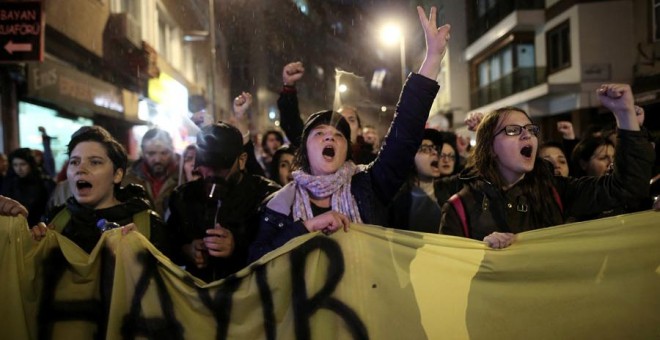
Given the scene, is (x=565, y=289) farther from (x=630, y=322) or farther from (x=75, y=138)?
(x=75, y=138)

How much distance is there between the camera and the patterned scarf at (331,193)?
2.72m

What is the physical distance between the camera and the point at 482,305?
96.0 inches

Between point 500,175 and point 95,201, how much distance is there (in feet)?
6.66

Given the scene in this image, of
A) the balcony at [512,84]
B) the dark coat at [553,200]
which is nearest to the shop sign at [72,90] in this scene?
the dark coat at [553,200]

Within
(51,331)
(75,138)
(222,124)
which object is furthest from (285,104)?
(51,331)

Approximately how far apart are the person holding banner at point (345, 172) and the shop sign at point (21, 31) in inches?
248

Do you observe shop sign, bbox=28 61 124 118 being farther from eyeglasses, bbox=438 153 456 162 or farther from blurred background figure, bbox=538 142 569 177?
blurred background figure, bbox=538 142 569 177

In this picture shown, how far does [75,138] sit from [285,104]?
1.62 meters

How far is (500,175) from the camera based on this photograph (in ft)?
8.98

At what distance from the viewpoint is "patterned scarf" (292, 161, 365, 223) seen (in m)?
2.72

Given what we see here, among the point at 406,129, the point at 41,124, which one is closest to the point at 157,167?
the point at 406,129

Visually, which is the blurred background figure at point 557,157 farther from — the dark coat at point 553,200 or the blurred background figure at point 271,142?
the blurred background figure at point 271,142

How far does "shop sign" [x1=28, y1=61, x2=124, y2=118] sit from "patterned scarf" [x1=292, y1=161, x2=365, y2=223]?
8.82 m

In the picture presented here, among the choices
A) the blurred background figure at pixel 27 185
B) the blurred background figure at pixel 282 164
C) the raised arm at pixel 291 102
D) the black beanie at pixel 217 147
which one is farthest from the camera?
the blurred background figure at pixel 27 185
